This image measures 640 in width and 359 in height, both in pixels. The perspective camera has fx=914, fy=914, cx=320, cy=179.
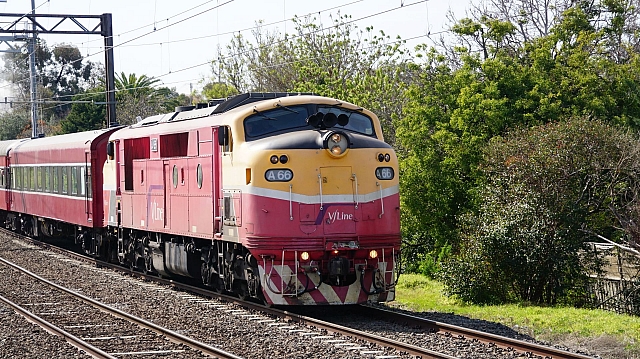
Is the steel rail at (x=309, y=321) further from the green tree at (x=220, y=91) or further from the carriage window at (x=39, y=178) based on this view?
the green tree at (x=220, y=91)

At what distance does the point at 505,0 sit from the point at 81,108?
3855 centimetres

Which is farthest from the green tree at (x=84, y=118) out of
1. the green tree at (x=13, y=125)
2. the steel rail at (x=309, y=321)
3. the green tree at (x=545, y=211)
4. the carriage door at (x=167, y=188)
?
the carriage door at (x=167, y=188)

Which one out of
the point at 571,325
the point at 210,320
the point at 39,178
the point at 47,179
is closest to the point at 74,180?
the point at 47,179

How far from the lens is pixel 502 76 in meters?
29.3

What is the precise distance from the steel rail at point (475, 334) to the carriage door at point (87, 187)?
12107 mm

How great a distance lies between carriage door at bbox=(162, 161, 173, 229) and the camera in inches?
723

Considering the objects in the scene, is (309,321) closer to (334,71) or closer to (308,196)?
(308,196)

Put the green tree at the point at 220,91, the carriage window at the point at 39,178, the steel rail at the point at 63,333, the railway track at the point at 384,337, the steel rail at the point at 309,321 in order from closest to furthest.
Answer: the railway track at the point at 384,337 < the steel rail at the point at 309,321 < the steel rail at the point at 63,333 < the carriage window at the point at 39,178 < the green tree at the point at 220,91

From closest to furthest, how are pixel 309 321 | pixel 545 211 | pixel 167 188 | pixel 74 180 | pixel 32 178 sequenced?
pixel 309 321 → pixel 167 188 → pixel 545 211 → pixel 74 180 → pixel 32 178

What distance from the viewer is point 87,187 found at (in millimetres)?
25703

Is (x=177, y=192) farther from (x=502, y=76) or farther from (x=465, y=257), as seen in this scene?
(x=502, y=76)

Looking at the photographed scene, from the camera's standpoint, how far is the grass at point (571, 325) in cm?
1251

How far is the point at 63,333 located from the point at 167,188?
5.43 m

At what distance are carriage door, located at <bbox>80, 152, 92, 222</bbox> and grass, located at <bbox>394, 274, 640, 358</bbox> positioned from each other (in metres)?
10.9
